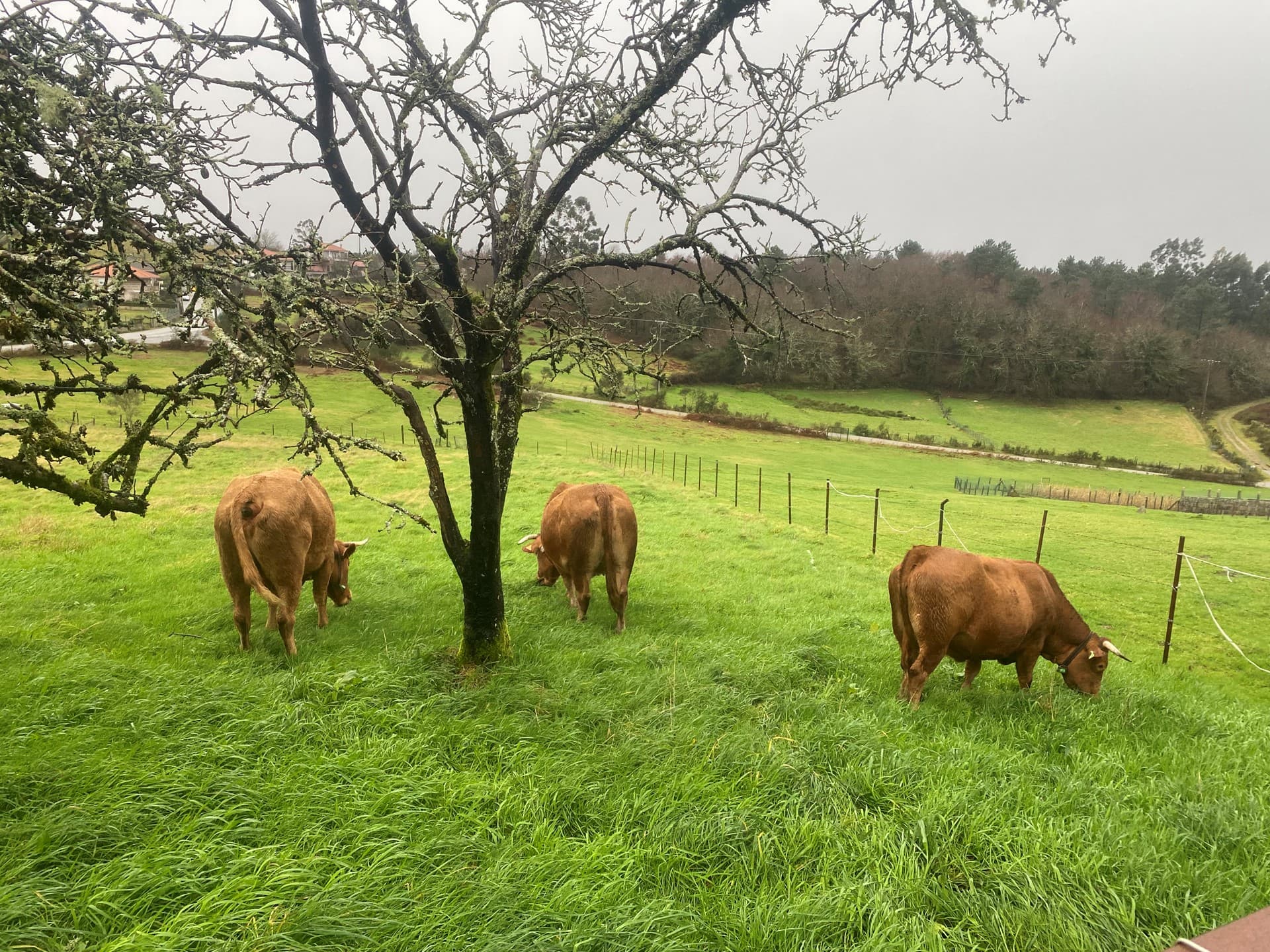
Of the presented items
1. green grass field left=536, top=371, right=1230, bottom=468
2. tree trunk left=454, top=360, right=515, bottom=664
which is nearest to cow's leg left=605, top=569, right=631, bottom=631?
tree trunk left=454, top=360, right=515, bottom=664

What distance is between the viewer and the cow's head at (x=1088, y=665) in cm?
657

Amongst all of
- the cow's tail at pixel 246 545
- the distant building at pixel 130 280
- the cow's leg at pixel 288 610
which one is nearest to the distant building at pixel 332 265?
the distant building at pixel 130 280

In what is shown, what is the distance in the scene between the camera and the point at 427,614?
7.75 meters

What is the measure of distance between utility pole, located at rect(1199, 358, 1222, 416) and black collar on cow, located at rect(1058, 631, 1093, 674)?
80003 mm

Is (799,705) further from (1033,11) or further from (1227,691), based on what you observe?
(1227,691)

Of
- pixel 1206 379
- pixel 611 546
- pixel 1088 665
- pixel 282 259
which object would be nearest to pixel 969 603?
pixel 1088 665

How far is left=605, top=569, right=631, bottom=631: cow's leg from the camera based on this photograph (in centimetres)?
784

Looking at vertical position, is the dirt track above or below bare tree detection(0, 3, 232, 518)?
below

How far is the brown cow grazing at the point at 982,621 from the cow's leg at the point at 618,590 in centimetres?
323

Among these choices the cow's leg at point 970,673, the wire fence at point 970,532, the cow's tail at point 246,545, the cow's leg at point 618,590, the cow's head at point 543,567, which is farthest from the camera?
the wire fence at point 970,532

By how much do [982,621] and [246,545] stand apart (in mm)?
7516

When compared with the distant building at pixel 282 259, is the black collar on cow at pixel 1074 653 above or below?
below

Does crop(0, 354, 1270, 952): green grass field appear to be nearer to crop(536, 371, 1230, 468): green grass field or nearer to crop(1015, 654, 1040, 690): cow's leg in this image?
crop(1015, 654, 1040, 690): cow's leg

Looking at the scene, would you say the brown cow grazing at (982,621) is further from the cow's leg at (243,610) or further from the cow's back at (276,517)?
the cow's leg at (243,610)
